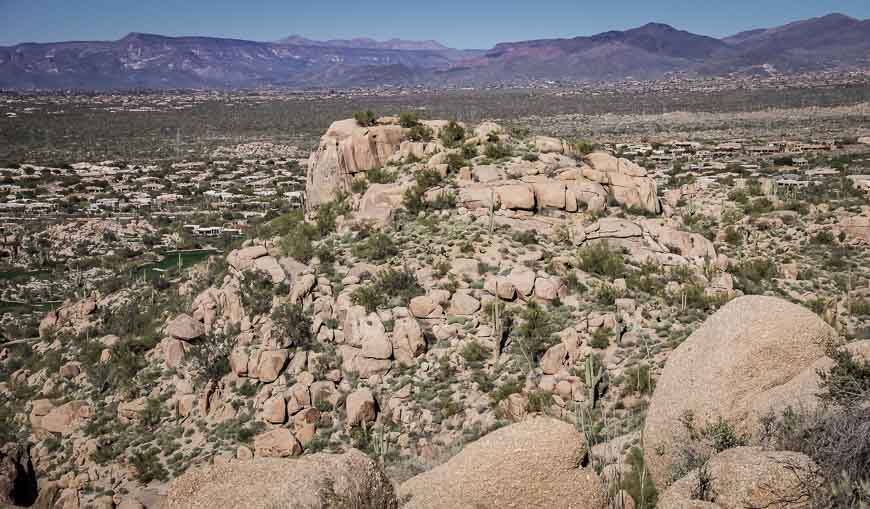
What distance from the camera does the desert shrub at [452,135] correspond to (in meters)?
29.0

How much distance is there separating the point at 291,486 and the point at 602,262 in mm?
15522

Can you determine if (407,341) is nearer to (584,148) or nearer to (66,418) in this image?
(66,418)

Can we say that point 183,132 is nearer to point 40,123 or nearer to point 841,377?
point 40,123

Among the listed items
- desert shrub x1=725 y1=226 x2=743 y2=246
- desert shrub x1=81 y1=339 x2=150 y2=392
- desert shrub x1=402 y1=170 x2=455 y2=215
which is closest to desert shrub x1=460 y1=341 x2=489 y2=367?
desert shrub x1=402 y1=170 x2=455 y2=215

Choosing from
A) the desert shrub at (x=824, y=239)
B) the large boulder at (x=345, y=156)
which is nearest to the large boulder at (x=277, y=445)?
the large boulder at (x=345, y=156)

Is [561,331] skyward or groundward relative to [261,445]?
skyward

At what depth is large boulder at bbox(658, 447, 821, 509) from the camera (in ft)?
21.3

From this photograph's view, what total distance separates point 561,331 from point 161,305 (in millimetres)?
16839

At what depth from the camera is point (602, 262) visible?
21.0m

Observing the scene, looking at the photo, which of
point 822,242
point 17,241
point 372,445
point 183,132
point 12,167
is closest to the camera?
point 372,445

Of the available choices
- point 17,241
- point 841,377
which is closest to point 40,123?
point 17,241

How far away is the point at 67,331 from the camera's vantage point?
1010 inches

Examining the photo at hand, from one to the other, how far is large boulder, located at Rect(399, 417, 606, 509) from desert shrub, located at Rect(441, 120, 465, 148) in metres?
21.9

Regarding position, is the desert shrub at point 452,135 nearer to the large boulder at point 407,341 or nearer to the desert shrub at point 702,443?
the large boulder at point 407,341
